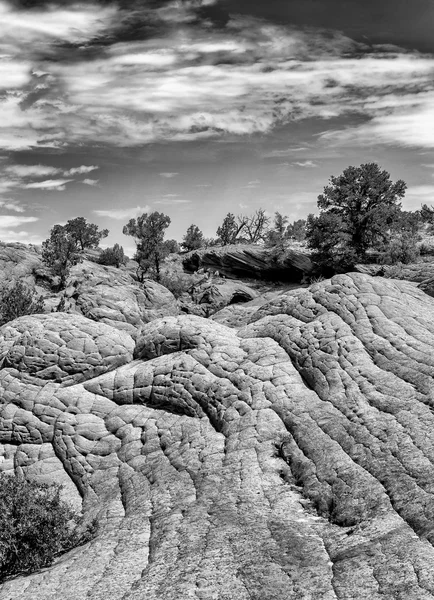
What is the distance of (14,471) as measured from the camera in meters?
23.6

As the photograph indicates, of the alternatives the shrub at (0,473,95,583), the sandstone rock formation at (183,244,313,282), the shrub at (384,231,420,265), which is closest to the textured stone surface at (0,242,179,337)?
the sandstone rock formation at (183,244,313,282)

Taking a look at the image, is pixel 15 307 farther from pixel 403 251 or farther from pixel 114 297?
pixel 403 251

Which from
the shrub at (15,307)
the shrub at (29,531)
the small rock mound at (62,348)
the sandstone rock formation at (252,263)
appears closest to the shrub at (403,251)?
the sandstone rock formation at (252,263)


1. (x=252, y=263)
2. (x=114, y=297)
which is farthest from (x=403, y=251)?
(x=114, y=297)

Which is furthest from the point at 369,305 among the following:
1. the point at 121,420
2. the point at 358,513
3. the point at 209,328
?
the point at 121,420

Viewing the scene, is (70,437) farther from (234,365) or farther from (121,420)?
(234,365)

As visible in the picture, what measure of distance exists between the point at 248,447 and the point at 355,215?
2509 inches

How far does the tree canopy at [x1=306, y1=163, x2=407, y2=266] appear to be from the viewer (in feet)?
242

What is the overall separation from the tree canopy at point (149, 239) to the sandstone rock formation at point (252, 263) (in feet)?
22.8

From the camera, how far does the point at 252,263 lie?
89.6 metres

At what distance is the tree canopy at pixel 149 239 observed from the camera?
97438mm

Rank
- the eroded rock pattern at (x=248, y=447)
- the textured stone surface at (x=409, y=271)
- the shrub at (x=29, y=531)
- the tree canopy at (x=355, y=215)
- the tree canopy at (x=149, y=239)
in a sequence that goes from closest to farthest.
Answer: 1. the eroded rock pattern at (x=248, y=447)
2. the shrub at (x=29, y=531)
3. the textured stone surface at (x=409, y=271)
4. the tree canopy at (x=355, y=215)
5. the tree canopy at (x=149, y=239)

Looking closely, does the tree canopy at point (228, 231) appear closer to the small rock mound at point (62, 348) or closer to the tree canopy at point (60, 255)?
the tree canopy at point (60, 255)

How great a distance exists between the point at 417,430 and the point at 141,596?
30.2 ft
